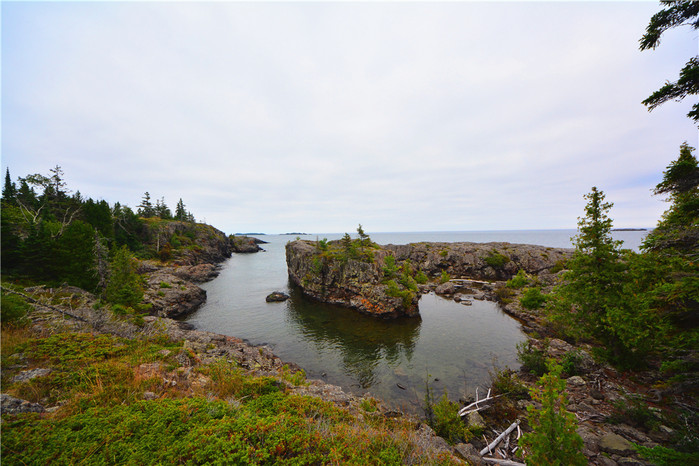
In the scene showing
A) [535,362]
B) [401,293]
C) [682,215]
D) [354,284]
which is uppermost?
[682,215]

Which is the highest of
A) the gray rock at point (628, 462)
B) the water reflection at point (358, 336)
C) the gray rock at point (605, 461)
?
the gray rock at point (628, 462)

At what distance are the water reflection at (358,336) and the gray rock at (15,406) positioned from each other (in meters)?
15.8

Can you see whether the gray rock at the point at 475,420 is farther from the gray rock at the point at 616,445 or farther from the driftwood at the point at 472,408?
the gray rock at the point at 616,445

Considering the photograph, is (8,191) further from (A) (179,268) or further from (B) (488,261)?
(B) (488,261)

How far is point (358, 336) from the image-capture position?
25.1 metres

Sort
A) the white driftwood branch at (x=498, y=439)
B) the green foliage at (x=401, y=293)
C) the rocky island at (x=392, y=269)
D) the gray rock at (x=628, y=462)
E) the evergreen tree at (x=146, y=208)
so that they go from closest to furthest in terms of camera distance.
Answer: the gray rock at (x=628, y=462), the white driftwood branch at (x=498, y=439), the green foliage at (x=401, y=293), the rocky island at (x=392, y=269), the evergreen tree at (x=146, y=208)

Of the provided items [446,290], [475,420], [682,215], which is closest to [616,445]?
[475,420]

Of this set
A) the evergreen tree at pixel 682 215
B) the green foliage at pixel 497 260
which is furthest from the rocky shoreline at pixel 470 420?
the green foliage at pixel 497 260

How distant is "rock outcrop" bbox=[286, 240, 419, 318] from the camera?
30500 millimetres

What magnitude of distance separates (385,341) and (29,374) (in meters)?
23.0

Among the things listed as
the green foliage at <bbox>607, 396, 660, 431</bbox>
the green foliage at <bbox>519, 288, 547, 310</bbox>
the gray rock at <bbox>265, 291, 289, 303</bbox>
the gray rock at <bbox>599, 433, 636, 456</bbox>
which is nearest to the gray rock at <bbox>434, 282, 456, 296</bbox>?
the green foliage at <bbox>519, 288, 547, 310</bbox>

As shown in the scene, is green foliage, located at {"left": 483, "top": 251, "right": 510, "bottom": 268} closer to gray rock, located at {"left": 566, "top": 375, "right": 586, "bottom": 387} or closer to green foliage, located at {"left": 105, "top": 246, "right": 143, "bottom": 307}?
gray rock, located at {"left": 566, "top": 375, "right": 586, "bottom": 387}

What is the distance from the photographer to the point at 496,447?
9680mm

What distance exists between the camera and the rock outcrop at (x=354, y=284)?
30500 mm
